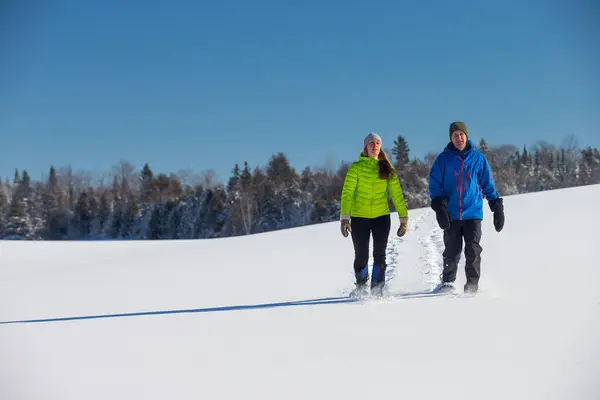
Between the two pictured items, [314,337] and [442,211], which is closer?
[314,337]

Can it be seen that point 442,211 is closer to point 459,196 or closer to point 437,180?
point 459,196

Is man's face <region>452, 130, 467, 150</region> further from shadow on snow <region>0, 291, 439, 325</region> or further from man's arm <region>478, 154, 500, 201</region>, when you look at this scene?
shadow on snow <region>0, 291, 439, 325</region>

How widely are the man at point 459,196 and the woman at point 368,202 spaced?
434mm

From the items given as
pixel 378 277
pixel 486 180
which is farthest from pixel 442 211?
pixel 378 277

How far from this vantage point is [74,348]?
303 cm

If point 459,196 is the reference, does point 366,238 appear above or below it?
below

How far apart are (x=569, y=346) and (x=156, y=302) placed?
3.86 meters

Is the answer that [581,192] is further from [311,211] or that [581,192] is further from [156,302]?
[311,211]

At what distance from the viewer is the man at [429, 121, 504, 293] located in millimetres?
4449

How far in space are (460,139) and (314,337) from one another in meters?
2.57

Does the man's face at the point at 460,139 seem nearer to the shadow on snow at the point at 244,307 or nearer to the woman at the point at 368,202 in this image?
the woman at the point at 368,202

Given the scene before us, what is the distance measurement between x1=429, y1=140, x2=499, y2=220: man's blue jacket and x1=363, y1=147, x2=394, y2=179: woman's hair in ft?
1.45

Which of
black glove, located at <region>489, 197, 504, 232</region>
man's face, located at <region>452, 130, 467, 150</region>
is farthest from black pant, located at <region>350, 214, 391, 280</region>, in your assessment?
black glove, located at <region>489, 197, 504, 232</region>

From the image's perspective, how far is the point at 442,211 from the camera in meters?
4.44
